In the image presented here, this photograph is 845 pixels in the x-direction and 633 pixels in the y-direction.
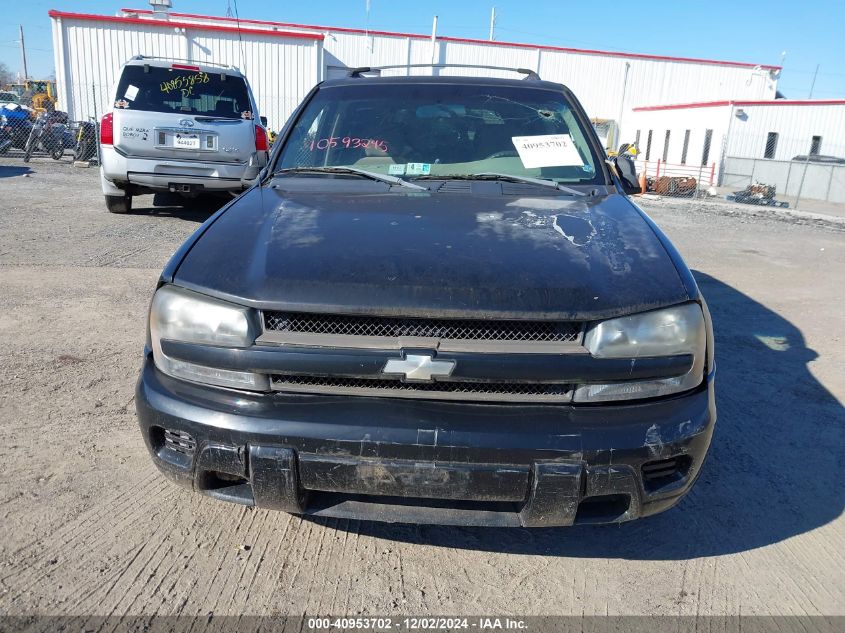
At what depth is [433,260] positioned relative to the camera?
6.69 feet

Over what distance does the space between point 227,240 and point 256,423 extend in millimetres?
719

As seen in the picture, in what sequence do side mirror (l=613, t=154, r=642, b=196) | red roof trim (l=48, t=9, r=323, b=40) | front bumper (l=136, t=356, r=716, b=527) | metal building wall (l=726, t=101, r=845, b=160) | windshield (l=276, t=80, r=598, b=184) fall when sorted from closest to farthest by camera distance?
front bumper (l=136, t=356, r=716, b=527)
windshield (l=276, t=80, r=598, b=184)
side mirror (l=613, t=154, r=642, b=196)
red roof trim (l=48, t=9, r=323, b=40)
metal building wall (l=726, t=101, r=845, b=160)

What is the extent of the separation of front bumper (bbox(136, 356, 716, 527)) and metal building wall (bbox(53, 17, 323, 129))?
928 inches

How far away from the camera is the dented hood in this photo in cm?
189

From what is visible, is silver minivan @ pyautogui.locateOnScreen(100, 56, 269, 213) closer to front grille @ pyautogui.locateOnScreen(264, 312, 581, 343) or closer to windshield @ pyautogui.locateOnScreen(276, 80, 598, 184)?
windshield @ pyautogui.locateOnScreen(276, 80, 598, 184)

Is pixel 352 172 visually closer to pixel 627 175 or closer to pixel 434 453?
pixel 627 175

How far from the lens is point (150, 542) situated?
2.34 metres

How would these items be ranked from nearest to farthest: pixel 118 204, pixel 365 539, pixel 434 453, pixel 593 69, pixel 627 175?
pixel 434 453 < pixel 365 539 < pixel 627 175 < pixel 118 204 < pixel 593 69

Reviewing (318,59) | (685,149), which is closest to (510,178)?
(318,59)

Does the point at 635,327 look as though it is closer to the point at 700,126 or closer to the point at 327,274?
the point at 327,274

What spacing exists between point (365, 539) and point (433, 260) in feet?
3.72

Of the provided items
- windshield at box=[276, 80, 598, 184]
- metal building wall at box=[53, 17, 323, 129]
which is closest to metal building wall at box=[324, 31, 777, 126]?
metal building wall at box=[53, 17, 323, 129]

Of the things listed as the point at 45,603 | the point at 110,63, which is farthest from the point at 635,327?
the point at 110,63

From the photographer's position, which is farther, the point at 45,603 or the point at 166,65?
the point at 166,65
